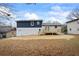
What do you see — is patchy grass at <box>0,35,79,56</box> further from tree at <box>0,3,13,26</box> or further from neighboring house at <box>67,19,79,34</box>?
tree at <box>0,3,13,26</box>

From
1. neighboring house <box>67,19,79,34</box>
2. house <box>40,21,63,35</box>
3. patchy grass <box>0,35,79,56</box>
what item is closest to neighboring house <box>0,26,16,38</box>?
patchy grass <box>0,35,79,56</box>

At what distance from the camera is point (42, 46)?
14.5 feet

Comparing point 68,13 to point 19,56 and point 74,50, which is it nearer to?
point 74,50

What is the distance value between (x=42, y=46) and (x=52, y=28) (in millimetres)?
246

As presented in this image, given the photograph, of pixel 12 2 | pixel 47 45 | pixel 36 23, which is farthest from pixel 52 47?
pixel 12 2

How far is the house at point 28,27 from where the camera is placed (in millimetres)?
4414

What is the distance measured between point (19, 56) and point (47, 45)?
36 cm

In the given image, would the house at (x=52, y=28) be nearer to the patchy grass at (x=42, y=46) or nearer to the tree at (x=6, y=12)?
the patchy grass at (x=42, y=46)

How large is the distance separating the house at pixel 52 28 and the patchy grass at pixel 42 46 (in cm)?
6

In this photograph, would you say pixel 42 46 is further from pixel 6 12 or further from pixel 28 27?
pixel 6 12

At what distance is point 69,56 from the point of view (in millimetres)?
4391

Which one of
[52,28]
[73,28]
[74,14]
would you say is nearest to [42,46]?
[52,28]

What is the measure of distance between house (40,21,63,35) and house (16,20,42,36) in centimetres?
6

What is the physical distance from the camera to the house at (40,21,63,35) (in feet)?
14.5
